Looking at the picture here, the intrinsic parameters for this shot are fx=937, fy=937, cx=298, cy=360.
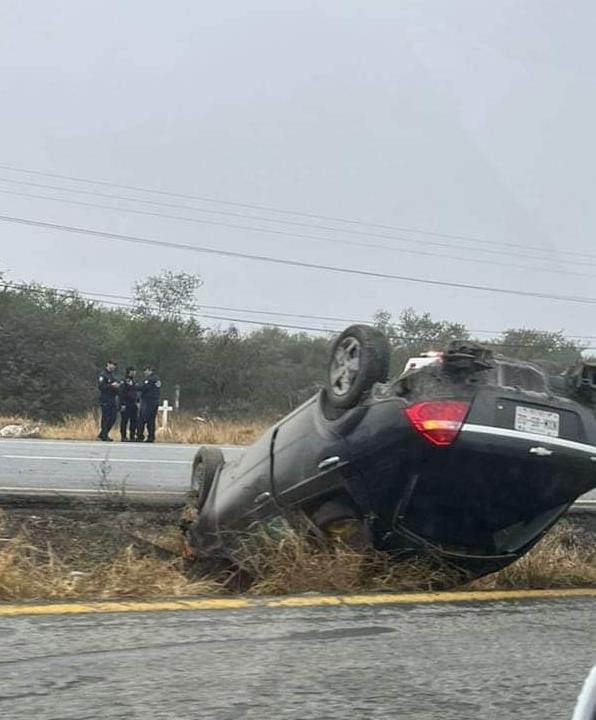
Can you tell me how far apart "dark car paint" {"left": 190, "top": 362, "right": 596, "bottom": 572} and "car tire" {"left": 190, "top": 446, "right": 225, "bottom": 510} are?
117 cm

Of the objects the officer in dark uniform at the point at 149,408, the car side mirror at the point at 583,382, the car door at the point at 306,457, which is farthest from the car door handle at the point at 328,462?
the officer in dark uniform at the point at 149,408

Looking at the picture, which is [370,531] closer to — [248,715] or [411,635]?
[411,635]

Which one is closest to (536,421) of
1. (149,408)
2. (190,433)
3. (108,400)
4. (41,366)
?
(149,408)

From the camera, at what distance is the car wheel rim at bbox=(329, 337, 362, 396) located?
4.49 m

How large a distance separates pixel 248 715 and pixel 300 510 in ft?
6.31

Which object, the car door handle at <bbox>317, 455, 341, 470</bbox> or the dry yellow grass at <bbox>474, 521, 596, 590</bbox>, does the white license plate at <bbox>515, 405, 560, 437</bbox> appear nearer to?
the car door handle at <bbox>317, 455, 341, 470</bbox>

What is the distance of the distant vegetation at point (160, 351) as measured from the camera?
112 feet

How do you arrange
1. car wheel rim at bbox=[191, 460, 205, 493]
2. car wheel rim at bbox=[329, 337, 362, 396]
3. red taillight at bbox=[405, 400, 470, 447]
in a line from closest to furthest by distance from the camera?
1. red taillight at bbox=[405, 400, 470, 447]
2. car wheel rim at bbox=[329, 337, 362, 396]
3. car wheel rim at bbox=[191, 460, 205, 493]

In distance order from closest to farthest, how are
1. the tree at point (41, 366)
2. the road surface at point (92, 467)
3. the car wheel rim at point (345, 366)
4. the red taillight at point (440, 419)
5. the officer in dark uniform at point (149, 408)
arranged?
the red taillight at point (440, 419) < the car wheel rim at point (345, 366) < the road surface at point (92, 467) < the officer in dark uniform at point (149, 408) < the tree at point (41, 366)

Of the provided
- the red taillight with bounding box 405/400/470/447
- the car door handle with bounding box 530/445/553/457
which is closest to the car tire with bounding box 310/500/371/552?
the red taillight with bounding box 405/400/470/447

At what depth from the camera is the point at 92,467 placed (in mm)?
11719

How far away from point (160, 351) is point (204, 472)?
33529 mm

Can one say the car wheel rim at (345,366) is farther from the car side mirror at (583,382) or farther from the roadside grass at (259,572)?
the car side mirror at (583,382)

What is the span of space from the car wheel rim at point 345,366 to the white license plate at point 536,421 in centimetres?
79
